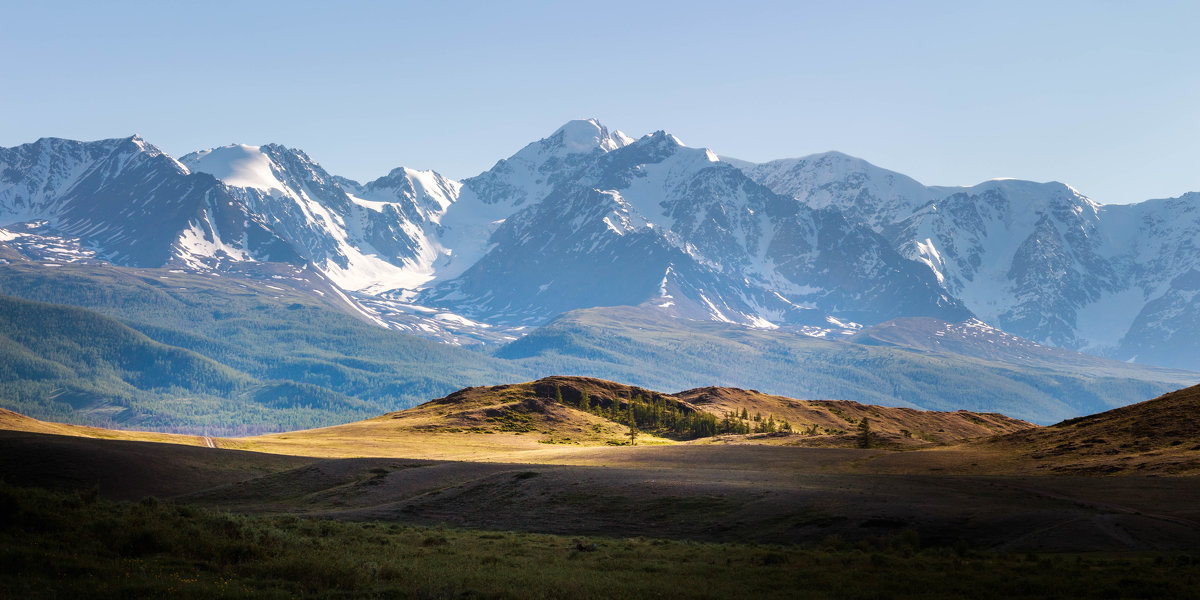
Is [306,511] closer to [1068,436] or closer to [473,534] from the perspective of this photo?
[473,534]

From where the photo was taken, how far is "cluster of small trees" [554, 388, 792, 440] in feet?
564

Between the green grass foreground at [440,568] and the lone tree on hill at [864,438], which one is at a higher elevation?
the lone tree on hill at [864,438]

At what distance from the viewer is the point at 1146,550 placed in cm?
4050

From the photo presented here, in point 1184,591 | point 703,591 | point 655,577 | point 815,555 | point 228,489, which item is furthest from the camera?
point 228,489

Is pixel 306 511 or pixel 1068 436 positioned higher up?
pixel 1068 436

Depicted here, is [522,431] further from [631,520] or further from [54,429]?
[631,520]

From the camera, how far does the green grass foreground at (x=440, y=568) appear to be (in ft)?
100

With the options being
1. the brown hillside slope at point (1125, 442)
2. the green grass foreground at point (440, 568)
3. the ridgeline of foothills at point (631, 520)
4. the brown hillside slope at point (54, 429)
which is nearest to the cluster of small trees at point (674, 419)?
the ridgeline of foothills at point (631, 520)

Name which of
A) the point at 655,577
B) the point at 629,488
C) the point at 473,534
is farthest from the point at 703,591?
the point at 629,488

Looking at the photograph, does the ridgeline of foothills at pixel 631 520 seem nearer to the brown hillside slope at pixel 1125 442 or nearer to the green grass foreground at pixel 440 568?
the green grass foreground at pixel 440 568

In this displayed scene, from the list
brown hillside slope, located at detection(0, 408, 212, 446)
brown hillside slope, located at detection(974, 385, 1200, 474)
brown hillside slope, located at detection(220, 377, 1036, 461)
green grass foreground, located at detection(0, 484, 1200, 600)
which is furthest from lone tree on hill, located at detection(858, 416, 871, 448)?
brown hillside slope, located at detection(0, 408, 212, 446)

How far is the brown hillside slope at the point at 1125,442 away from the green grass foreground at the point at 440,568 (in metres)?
33.8

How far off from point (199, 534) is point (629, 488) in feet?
102

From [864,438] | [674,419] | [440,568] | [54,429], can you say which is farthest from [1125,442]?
[54,429]
